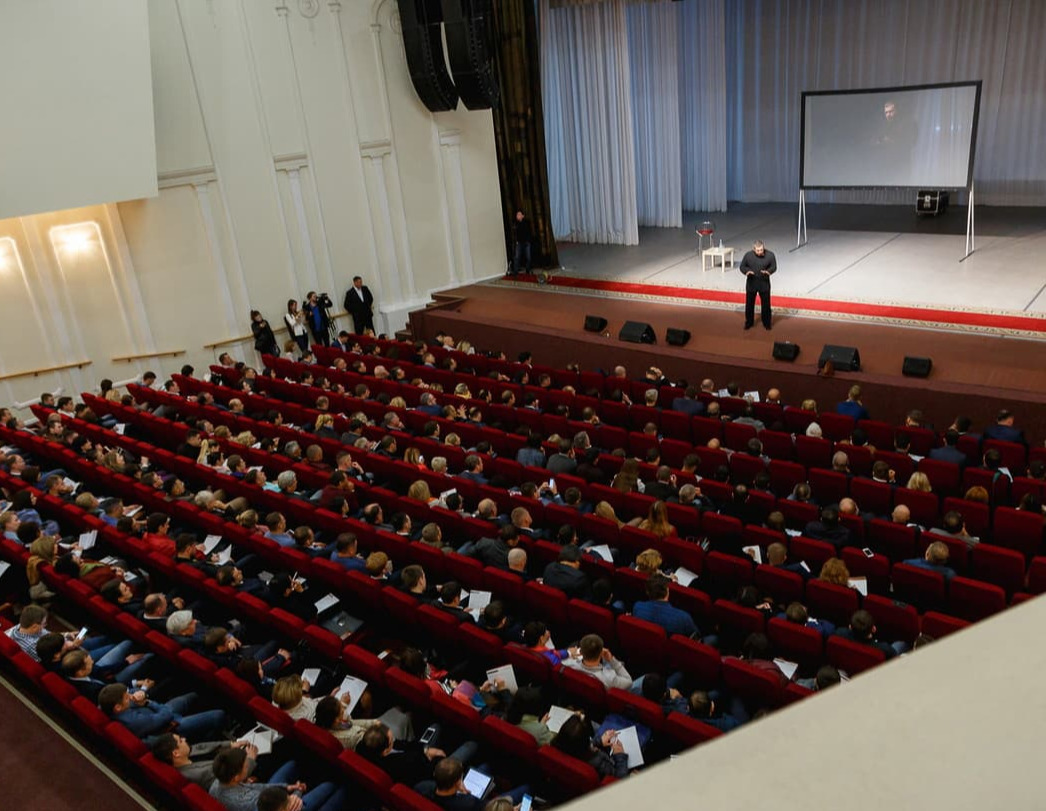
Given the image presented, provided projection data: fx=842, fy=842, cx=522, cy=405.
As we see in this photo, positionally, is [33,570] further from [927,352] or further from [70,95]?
[927,352]

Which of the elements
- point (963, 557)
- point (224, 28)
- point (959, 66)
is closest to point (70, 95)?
point (224, 28)

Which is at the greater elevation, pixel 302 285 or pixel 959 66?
pixel 959 66

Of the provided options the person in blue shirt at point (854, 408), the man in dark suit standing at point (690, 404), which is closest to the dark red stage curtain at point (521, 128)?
the man in dark suit standing at point (690, 404)

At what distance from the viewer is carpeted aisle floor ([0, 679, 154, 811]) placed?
4.24 m

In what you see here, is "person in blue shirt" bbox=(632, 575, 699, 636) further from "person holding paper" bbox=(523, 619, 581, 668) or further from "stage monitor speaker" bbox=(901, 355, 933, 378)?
"stage monitor speaker" bbox=(901, 355, 933, 378)

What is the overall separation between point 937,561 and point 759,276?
6.05 metres

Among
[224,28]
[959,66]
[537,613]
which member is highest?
[224,28]

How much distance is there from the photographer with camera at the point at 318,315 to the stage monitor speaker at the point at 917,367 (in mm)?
8584

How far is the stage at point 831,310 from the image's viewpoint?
937cm

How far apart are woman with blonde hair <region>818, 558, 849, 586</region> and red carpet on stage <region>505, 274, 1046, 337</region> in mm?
6130

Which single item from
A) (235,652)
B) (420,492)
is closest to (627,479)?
(420,492)

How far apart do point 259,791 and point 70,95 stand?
917 centimetres

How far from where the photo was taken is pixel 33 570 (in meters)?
6.29

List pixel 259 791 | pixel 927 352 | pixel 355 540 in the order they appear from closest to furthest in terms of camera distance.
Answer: pixel 259 791 → pixel 355 540 → pixel 927 352
